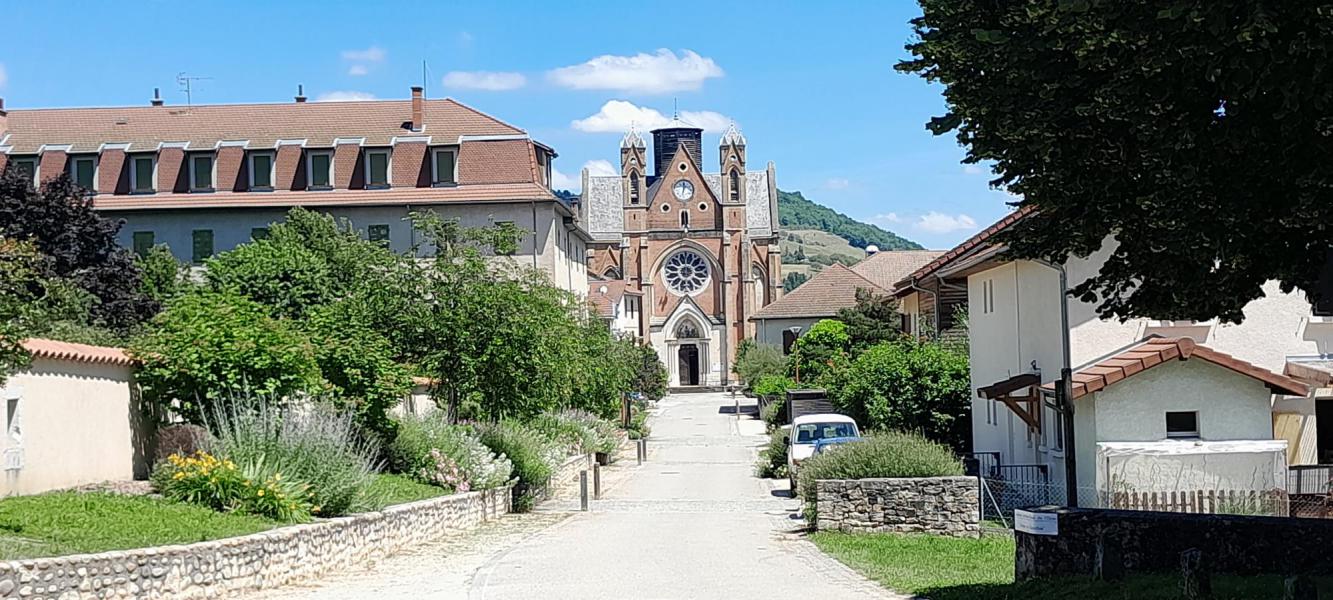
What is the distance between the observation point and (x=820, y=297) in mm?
101688

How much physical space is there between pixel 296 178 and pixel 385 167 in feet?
11.6

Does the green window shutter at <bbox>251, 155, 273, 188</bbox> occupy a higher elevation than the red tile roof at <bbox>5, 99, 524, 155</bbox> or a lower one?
lower

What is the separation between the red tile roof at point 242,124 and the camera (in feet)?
188

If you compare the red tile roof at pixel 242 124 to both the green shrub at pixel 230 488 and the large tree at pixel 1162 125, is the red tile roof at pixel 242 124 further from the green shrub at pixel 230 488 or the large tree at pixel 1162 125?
the large tree at pixel 1162 125

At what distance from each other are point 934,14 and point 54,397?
1180cm

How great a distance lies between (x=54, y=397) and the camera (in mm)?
16578

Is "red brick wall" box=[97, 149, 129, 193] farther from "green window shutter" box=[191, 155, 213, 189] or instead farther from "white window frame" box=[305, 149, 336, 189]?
"white window frame" box=[305, 149, 336, 189]

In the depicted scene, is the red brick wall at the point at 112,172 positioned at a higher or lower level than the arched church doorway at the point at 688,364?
higher

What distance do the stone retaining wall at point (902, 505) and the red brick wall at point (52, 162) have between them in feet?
139

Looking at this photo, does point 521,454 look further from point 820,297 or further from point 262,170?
point 820,297

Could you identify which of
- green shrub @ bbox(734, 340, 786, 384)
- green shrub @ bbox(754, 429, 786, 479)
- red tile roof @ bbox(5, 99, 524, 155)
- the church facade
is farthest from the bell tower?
green shrub @ bbox(754, 429, 786, 479)

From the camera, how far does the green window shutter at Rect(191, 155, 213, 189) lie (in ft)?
186

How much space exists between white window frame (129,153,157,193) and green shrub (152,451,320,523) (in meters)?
42.4

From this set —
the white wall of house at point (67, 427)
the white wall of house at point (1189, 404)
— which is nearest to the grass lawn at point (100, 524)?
the white wall of house at point (67, 427)
